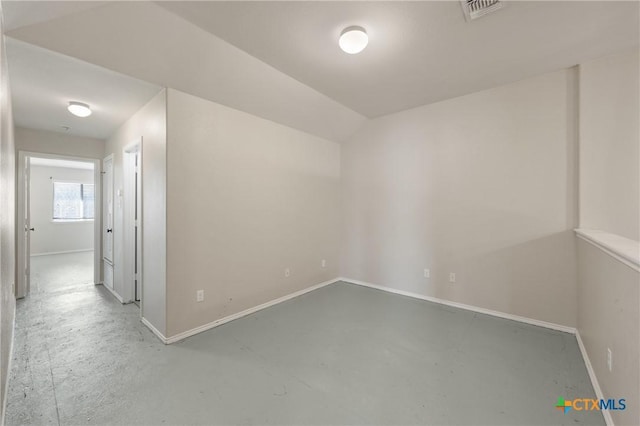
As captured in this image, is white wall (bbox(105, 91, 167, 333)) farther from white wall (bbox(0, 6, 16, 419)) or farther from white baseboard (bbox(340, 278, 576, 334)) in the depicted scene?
white baseboard (bbox(340, 278, 576, 334))

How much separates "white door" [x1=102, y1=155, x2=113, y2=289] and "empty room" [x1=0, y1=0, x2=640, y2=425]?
50 millimetres

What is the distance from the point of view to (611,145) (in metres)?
2.43

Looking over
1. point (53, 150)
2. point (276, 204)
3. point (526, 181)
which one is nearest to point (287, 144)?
point (276, 204)

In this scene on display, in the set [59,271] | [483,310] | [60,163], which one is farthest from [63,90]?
[60,163]

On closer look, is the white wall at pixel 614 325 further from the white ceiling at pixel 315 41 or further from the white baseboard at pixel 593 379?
the white ceiling at pixel 315 41

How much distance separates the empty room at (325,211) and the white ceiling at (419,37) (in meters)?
0.02

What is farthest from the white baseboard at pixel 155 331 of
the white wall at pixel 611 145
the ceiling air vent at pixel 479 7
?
the white wall at pixel 611 145

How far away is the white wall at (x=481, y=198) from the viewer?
271 cm

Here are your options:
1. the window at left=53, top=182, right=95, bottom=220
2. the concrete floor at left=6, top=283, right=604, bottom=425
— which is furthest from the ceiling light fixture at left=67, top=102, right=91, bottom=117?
the window at left=53, top=182, right=95, bottom=220

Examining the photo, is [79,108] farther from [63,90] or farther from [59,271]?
[59,271]

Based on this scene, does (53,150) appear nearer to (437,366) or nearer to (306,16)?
(306,16)

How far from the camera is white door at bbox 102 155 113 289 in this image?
400cm

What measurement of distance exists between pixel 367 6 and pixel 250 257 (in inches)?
107

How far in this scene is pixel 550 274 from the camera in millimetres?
2754
